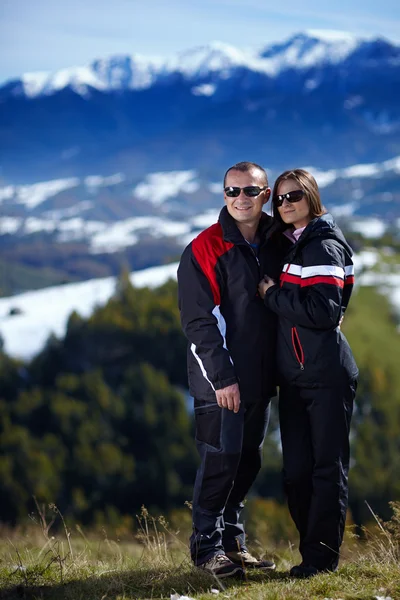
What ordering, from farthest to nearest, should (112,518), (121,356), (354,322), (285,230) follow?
1. (354,322)
2. (121,356)
3. (112,518)
4. (285,230)

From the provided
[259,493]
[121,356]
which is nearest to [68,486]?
[259,493]

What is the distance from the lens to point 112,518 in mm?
53594

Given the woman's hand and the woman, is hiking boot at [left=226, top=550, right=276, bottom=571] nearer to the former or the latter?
the woman

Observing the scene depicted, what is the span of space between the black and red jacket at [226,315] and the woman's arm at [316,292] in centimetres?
19

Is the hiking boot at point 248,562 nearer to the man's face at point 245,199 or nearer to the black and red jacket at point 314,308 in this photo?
the black and red jacket at point 314,308

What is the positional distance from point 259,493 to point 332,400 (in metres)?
58.0

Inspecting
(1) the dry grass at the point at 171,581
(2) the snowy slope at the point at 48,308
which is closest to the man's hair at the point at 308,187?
(1) the dry grass at the point at 171,581

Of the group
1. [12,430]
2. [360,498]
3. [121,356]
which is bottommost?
[360,498]

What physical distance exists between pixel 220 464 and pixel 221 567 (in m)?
0.56

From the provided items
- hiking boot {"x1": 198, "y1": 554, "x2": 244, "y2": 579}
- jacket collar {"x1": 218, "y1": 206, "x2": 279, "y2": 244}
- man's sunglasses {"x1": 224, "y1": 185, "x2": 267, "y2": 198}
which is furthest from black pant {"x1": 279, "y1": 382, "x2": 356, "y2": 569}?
man's sunglasses {"x1": 224, "y1": 185, "x2": 267, "y2": 198}

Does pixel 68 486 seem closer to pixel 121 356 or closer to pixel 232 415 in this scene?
pixel 121 356

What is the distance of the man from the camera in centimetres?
378

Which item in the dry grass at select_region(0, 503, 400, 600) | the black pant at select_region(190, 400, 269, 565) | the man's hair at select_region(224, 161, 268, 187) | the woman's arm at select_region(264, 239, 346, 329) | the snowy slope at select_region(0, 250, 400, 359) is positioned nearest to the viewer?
the dry grass at select_region(0, 503, 400, 600)

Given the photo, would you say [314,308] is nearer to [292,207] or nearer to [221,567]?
[292,207]
